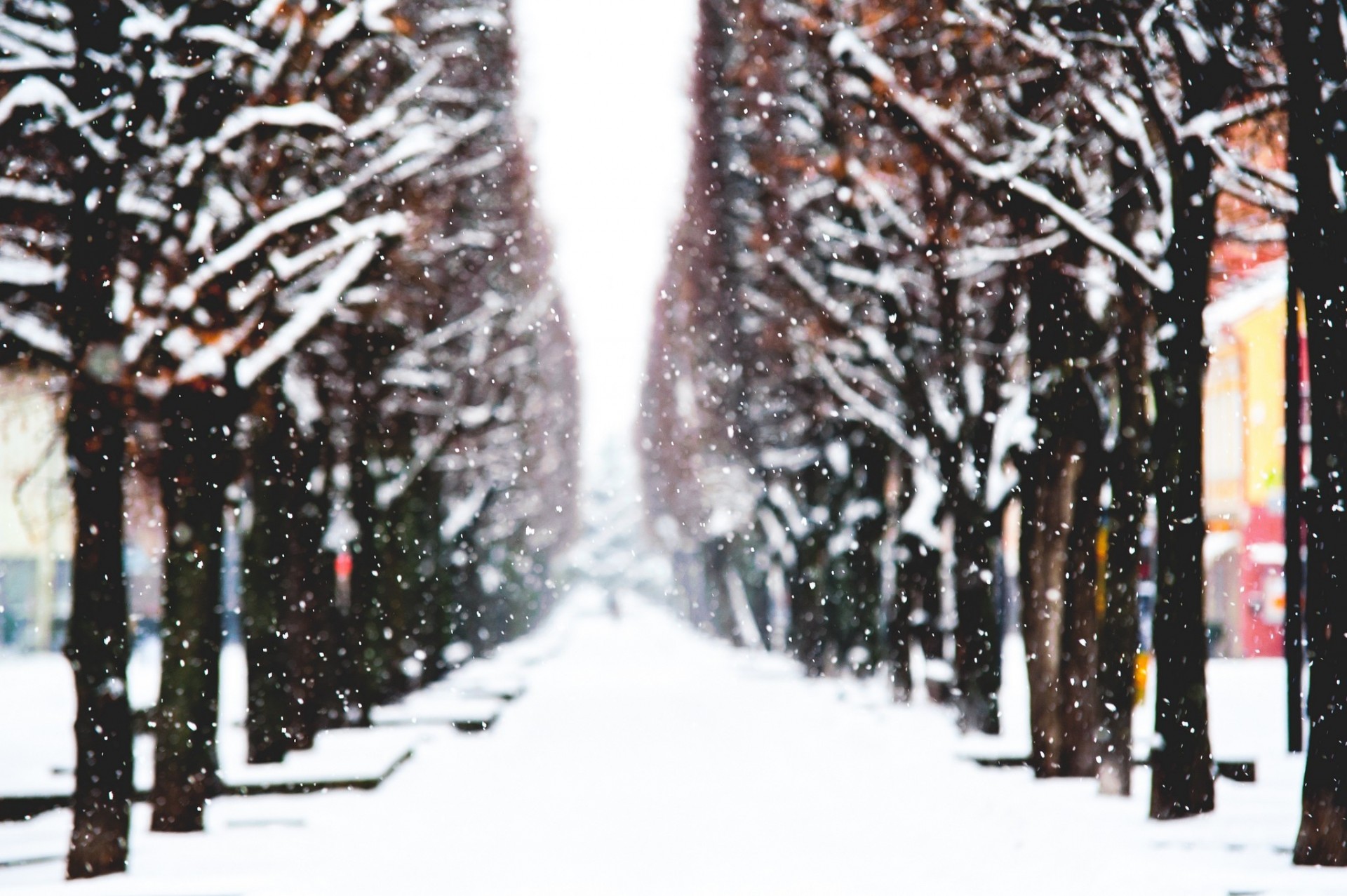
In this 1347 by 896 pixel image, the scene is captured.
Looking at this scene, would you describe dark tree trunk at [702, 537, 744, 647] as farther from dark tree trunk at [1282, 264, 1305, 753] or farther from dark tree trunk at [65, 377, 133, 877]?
dark tree trunk at [65, 377, 133, 877]

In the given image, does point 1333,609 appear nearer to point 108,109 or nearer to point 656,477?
point 108,109

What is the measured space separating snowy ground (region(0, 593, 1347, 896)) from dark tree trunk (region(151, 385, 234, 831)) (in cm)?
48

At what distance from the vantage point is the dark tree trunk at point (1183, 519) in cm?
1195

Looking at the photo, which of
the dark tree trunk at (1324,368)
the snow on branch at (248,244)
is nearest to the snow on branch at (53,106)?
the snow on branch at (248,244)

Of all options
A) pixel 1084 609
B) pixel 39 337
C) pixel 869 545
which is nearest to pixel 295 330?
pixel 39 337

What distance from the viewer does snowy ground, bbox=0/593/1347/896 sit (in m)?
10.5

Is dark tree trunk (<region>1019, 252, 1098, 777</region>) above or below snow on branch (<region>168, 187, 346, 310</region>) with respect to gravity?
below

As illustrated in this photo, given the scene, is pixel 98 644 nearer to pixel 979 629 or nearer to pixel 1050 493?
pixel 1050 493

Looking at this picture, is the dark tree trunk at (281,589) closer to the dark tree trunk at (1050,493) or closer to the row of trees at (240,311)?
the row of trees at (240,311)

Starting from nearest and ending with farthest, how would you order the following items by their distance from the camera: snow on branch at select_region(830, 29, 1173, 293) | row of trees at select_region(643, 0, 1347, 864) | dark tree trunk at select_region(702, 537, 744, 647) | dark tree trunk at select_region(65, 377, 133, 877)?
dark tree trunk at select_region(65, 377, 133, 877)
row of trees at select_region(643, 0, 1347, 864)
snow on branch at select_region(830, 29, 1173, 293)
dark tree trunk at select_region(702, 537, 744, 647)

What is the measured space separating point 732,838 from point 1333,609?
182 inches

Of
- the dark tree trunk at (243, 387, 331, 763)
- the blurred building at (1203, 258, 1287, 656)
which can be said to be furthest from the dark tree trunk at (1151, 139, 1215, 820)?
the blurred building at (1203, 258, 1287, 656)

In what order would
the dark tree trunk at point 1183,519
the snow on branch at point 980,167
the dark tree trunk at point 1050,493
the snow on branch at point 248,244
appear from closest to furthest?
the dark tree trunk at point 1183,519, the snow on branch at point 248,244, the snow on branch at point 980,167, the dark tree trunk at point 1050,493

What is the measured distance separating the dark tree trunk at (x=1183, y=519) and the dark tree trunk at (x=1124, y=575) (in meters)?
1.13
